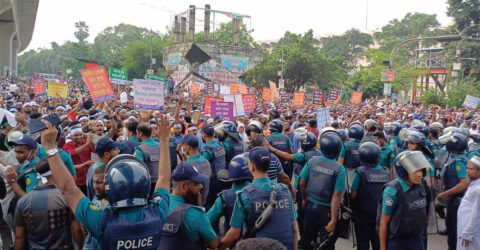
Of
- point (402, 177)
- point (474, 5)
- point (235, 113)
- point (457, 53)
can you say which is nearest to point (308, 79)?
point (457, 53)

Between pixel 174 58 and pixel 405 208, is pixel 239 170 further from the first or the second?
pixel 174 58

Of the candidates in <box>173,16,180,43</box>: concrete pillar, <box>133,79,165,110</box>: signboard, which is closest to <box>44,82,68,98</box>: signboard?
<box>133,79,165,110</box>: signboard

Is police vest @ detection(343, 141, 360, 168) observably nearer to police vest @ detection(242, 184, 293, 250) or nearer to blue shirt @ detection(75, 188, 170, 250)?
police vest @ detection(242, 184, 293, 250)

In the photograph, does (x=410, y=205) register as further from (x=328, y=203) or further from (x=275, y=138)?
(x=275, y=138)

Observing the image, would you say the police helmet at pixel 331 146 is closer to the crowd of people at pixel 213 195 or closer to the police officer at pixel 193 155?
the crowd of people at pixel 213 195

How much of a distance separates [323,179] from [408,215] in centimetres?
121

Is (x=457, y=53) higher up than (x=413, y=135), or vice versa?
(x=457, y=53)

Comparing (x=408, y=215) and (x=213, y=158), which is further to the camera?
(x=213, y=158)

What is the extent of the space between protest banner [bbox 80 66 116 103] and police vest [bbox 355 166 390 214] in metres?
7.27

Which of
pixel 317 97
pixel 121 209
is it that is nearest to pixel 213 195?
pixel 121 209

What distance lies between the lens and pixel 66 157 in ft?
16.2

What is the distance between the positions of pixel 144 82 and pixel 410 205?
6413 millimetres

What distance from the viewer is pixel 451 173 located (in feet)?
20.6

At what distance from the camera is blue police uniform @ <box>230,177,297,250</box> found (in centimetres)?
374
